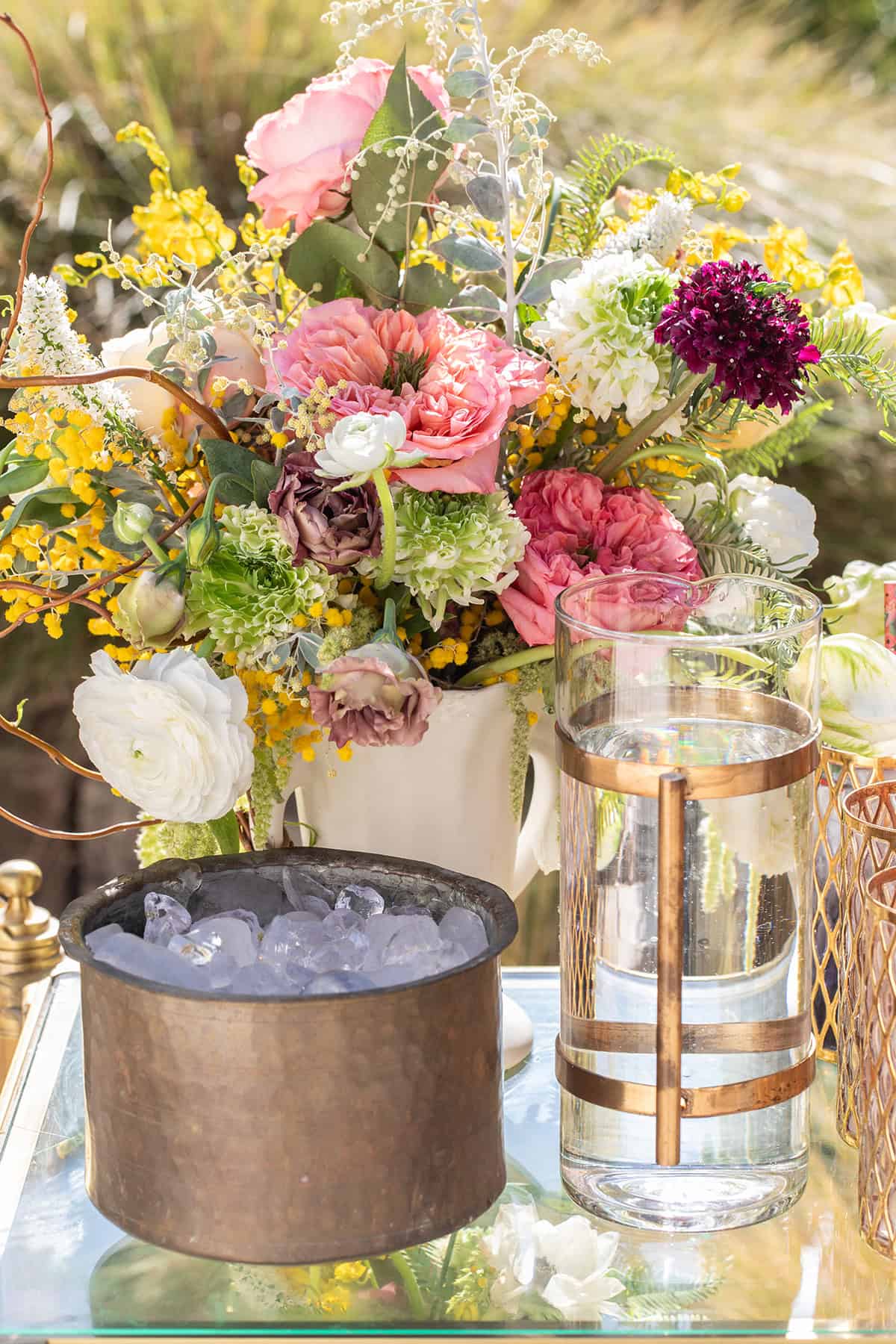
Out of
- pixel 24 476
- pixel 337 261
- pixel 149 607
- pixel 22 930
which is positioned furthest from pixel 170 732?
pixel 22 930

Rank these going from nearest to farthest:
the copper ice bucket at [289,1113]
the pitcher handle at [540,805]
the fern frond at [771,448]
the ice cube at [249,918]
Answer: the copper ice bucket at [289,1113]
the ice cube at [249,918]
the pitcher handle at [540,805]
the fern frond at [771,448]

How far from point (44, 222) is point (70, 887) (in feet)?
2.83

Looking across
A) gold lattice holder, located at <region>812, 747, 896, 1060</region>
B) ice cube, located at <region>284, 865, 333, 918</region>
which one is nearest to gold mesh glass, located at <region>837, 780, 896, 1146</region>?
gold lattice holder, located at <region>812, 747, 896, 1060</region>

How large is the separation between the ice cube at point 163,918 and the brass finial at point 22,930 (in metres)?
0.33

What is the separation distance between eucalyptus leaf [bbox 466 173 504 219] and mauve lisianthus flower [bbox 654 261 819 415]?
13cm

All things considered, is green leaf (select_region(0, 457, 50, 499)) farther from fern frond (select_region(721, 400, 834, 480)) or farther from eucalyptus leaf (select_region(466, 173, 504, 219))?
fern frond (select_region(721, 400, 834, 480))

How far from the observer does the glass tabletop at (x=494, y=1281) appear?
580 mm

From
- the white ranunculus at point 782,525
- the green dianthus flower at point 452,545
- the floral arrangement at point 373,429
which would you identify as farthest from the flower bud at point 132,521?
the white ranunculus at point 782,525

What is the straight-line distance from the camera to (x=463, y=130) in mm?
676

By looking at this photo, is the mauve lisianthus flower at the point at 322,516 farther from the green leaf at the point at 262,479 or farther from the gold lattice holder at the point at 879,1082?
the gold lattice holder at the point at 879,1082

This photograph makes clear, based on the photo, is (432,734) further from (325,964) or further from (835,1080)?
(835,1080)

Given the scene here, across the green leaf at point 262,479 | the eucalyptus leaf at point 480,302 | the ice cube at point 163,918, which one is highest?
the eucalyptus leaf at point 480,302

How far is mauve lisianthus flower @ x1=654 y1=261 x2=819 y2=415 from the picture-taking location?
61cm

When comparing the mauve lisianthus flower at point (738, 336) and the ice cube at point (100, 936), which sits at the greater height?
the mauve lisianthus flower at point (738, 336)
